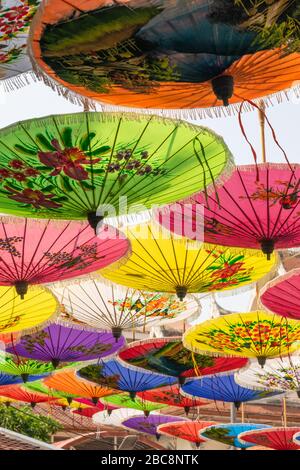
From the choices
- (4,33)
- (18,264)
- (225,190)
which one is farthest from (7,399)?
(4,33)

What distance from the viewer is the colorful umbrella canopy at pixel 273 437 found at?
11.7m

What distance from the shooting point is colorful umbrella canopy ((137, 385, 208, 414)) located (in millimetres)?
11966

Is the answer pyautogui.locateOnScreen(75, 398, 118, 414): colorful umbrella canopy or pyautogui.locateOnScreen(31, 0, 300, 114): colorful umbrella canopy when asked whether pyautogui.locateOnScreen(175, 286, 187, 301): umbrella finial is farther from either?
pyautogui.locateOnScreen(75, 398, 118, 414): colorful umbrella canopy

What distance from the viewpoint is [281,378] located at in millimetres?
10305

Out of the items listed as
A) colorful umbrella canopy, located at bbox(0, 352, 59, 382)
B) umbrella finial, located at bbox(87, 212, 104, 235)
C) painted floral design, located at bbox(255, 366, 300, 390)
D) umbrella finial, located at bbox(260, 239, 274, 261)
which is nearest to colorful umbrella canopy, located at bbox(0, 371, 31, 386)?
colorful umbrella canopy, located at bbox(0, 352, 59, 382)

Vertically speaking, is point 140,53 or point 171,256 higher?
point 171,256

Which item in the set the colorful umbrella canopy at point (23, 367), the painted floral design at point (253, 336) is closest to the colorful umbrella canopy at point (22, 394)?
the colorful umbrella canopy at point (23, 367)

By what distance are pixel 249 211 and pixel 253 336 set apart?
3.10m

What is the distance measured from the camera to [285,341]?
8.91 meters

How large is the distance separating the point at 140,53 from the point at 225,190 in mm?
1971

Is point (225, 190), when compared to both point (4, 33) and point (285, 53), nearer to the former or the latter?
point (285, 53)

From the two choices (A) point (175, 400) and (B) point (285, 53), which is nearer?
(B) point (285, 53)

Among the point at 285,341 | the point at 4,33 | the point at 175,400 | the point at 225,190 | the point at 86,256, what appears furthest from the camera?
the point at 175,400

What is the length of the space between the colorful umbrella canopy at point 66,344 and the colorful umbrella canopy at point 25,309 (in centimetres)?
76
